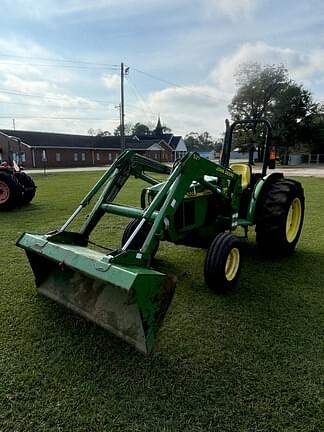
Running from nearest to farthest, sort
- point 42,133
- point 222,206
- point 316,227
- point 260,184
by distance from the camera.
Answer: point 222,206 < point 260,184 < point 316,227 < point 42,133

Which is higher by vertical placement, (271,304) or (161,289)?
(161,289)

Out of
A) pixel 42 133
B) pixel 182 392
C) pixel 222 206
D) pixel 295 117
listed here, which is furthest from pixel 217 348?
pixel 42 133

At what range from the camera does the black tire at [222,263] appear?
11.0 ft

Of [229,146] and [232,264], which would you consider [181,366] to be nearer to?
[232,264]

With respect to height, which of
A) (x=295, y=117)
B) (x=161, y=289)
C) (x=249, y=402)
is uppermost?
(x=295, y=117)

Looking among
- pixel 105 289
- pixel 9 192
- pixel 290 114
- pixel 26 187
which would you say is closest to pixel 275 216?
pixel 105 289

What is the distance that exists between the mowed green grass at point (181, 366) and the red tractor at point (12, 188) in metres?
5.23

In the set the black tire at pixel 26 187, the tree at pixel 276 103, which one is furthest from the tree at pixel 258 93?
the black tire at pixel 26 187

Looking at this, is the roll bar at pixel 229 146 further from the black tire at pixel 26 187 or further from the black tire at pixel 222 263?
the black tire at pixel 26 187

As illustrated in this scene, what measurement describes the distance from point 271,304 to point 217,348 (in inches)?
39.2

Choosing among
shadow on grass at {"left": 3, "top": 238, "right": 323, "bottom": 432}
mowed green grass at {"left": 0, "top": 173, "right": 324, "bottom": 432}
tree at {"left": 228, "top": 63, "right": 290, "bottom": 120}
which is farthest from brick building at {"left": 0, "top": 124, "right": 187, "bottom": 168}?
shadow on grass at {"left": 3, "top": 238, "right": 323, "bottom": 432}

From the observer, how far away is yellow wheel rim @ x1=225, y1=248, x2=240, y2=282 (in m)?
3.59

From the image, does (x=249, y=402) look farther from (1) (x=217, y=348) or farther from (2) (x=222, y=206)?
(2) (x=222, y=206)

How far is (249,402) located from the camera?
2082 mm
